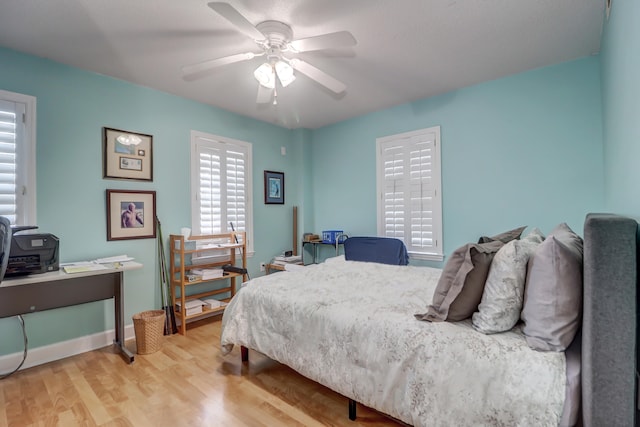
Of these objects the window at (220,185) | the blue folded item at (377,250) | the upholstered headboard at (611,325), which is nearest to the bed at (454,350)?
the upholstered headboard at (611,325)

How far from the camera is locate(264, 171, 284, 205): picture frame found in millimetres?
4305

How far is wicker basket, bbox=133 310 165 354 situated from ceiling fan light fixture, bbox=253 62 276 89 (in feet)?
7.29

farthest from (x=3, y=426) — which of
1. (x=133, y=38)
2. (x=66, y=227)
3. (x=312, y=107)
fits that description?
(x=312, y=107)

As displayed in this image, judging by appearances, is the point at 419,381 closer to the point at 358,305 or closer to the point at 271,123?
the point at 358,305

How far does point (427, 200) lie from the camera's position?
139 inches

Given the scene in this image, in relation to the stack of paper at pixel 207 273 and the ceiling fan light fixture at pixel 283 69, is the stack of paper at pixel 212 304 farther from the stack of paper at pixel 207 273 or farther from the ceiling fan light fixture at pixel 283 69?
the ceiling fan light fixture at pixel 283 69

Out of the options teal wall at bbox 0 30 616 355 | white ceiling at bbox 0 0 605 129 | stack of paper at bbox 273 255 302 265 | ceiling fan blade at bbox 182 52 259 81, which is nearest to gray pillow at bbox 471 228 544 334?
teal wall at bbox 0 30 616 355

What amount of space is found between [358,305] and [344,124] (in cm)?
311

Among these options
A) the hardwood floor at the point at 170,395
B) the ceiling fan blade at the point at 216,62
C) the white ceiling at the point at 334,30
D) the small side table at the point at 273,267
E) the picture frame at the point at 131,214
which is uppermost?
the white ceiling at the point at 334,30

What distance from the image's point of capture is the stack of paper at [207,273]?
331 centimetres

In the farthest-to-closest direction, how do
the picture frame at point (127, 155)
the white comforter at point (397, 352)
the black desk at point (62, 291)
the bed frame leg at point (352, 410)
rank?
the picture frame at point (127, 155)
the black desk at point (62, 291)
the bed frame leg at point (352, 410)
the white comforter at point (397, 352)

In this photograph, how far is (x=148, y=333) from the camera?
264 centimetres

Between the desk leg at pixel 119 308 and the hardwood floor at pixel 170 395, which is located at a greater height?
the desk leg at pixel 119 308

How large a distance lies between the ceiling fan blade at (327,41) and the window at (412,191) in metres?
2.00
